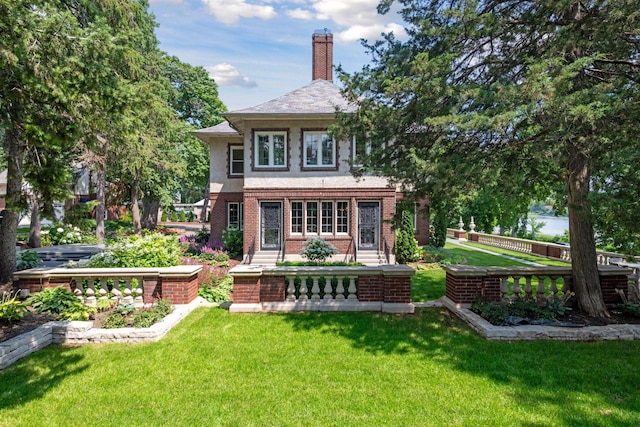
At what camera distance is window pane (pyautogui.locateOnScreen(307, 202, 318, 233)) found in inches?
641

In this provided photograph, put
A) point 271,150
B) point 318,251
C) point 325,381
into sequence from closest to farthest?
point 325,381 < point 318,251 < point 271,150

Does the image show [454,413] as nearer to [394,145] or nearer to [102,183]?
[394,145]

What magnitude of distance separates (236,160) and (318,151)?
499 cm

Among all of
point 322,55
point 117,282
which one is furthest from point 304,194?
point 117,282

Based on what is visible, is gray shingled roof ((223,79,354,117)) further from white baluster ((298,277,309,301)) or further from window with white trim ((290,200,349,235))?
white baluster ((298,277,309,301))

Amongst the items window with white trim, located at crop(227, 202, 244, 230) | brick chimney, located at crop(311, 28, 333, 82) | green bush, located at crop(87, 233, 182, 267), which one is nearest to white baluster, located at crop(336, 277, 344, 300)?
green bush, located at crop(87, 233, 182, 267)

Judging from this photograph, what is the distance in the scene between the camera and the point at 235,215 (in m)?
18.9

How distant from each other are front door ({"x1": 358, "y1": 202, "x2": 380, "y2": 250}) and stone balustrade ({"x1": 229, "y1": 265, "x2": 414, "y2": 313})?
27.6ft

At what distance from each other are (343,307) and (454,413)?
3793 millimetres

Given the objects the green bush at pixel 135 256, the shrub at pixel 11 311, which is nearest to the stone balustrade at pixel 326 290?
the green bush at pixel 135 256


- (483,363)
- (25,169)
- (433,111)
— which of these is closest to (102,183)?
(25,169)

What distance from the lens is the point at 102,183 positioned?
2094cm

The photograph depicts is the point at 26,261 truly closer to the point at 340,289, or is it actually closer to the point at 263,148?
the point at 263,148

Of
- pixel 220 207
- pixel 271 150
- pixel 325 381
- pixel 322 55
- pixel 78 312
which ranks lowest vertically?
pixel 325 381
